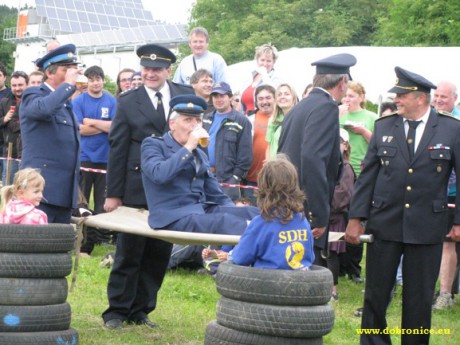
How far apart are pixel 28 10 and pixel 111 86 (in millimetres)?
64546

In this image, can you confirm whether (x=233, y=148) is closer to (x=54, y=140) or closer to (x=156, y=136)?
(x=156, y=136)

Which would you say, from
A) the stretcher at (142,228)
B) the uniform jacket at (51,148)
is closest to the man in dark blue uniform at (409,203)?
the stretcher at (142,228)

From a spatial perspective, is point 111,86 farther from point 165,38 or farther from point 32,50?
point 32,50

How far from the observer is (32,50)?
315 feet

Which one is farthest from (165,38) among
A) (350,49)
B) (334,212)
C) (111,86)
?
(334,212)

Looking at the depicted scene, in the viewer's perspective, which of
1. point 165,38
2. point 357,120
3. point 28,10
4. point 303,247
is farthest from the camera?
point 28,10

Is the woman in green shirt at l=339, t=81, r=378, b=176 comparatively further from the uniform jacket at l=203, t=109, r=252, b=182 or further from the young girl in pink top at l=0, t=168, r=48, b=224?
the young girl in pink top at l=0, t=168, r=48, b=224

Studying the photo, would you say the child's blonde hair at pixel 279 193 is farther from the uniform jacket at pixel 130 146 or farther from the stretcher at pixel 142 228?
the uniform jacket at pixel 130 146

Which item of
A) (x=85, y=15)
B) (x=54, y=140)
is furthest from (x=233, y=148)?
(x=85, y=15)

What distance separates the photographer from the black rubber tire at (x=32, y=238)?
664 cm

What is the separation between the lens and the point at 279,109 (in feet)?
36.5

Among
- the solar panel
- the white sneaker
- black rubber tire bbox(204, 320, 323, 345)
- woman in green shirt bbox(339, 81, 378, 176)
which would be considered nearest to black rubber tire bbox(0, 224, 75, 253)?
black rubber tire bbox(204, 320, 323, 345)

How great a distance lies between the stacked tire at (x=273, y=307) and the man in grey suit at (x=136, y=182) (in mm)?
2039

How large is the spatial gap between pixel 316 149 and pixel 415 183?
2.54ft
